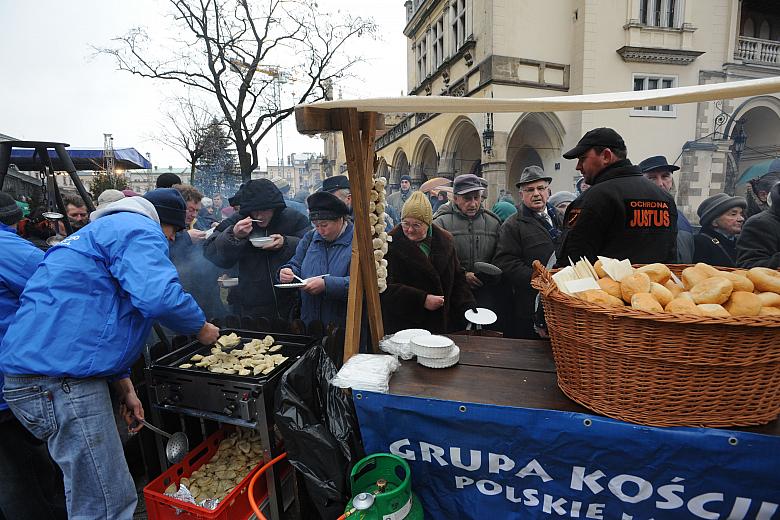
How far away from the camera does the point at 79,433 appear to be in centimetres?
191

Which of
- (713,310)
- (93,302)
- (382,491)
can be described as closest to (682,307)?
(713,310)

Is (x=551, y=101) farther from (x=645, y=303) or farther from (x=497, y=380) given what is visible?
(x=497, y=380)

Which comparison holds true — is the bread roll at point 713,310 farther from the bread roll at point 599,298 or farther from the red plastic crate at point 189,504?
the red plastic crate at point 189,504

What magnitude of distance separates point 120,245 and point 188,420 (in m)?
1.23

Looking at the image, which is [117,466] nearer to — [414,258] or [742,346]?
[414,258]

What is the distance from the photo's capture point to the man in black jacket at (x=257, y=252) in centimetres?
364

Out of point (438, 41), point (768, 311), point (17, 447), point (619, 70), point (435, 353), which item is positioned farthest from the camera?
point (438, 41)

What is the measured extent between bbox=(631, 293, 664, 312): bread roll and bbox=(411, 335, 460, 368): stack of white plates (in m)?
0.87

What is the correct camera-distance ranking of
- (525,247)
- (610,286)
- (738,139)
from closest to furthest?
(610,286)
(525,247)
(738,139)

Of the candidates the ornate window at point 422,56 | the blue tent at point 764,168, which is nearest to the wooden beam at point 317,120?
the blue tent at point 764,168

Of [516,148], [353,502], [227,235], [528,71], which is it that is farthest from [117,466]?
[516,148]

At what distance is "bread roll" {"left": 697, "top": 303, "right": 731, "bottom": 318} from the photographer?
129 centimetres

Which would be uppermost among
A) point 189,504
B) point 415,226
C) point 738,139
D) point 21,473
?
point 738,139

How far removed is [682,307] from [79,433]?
8.36ft
